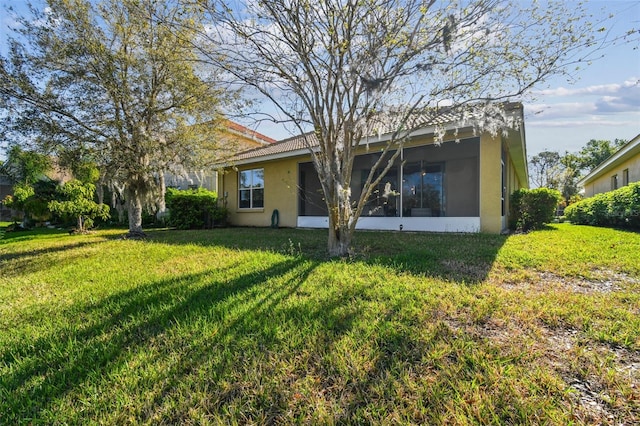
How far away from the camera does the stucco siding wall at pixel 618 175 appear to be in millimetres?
12641

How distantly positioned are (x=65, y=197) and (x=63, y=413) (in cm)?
1417

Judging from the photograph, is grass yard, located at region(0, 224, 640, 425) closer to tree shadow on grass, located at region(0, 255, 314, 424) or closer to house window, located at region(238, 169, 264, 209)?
tree shadow on grass, located at region(0, 255, 314, 424)

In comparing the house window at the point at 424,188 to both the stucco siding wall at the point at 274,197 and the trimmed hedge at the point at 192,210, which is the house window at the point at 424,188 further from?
the trimmed hedge at the point at 192,210

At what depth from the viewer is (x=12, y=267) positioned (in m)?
5.80

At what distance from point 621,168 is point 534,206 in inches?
397

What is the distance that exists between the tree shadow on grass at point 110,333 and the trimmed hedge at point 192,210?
9.26m

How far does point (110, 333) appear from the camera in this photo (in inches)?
107

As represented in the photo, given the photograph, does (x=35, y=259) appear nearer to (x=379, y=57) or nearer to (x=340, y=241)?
(x=340, y=241)

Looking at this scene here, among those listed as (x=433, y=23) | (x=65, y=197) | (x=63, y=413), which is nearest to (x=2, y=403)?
(x=63, y=413)

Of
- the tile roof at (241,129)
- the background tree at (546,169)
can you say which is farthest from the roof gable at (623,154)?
the background tree at (546,169)

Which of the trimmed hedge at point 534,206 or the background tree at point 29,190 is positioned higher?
the background tree at point 29,190

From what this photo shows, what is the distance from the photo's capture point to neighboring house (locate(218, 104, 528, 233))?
9.36m

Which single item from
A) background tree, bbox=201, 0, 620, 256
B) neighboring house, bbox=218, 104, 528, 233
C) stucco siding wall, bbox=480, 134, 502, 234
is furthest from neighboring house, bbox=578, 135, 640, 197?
background tree, bbox=201, 0, 620, 256

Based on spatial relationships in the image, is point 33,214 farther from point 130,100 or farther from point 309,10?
point 309,10
